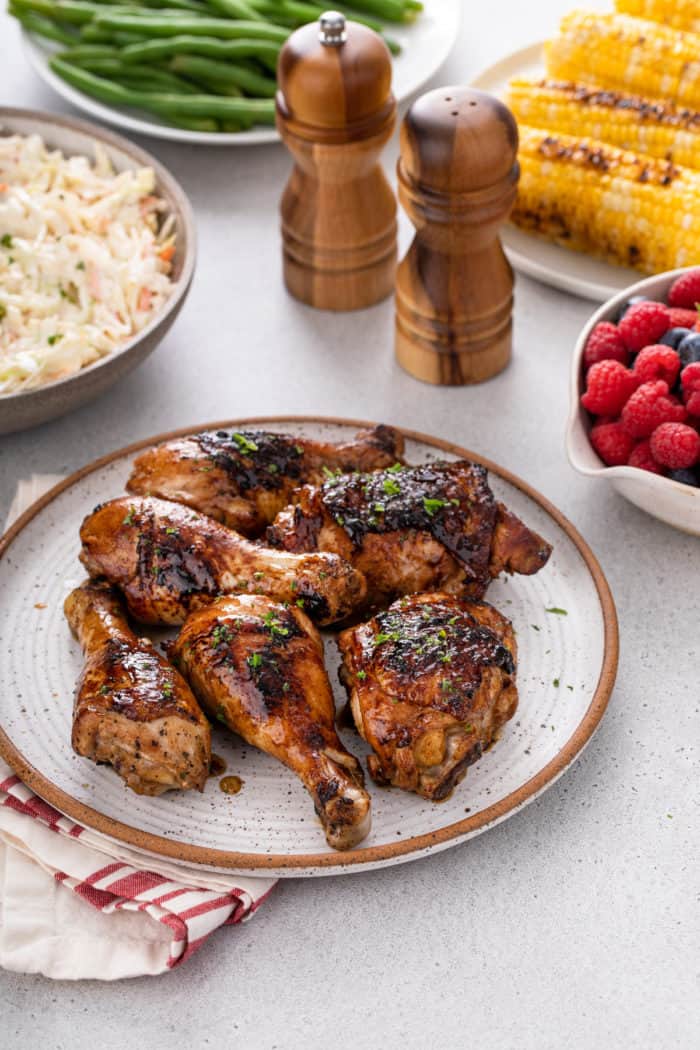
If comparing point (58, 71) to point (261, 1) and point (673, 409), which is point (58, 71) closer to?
point (261, 1)

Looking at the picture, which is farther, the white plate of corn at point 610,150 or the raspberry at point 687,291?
the white plate of corn at point 610,150

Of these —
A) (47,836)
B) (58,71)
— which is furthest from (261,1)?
(47,836)

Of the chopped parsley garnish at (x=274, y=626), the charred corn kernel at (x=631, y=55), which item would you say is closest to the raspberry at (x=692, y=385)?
the chopped parsley garnish at (x=274, y=626)

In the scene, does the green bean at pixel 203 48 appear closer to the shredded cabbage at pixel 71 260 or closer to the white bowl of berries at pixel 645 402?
the shredded cabbage at pixel 71 260

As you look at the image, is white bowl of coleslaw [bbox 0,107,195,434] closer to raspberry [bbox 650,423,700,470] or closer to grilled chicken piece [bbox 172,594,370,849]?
grilled chicken piece [bbox 172,594,370,849]

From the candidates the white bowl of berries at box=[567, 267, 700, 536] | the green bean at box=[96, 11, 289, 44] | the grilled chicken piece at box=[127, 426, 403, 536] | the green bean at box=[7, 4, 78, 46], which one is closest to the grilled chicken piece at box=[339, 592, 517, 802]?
the grilled chicken piece at box=[127, 426, 403, 536]

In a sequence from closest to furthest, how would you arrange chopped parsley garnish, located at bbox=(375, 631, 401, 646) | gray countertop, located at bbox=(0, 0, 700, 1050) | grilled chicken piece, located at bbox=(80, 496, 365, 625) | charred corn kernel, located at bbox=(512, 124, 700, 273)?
1. gray countertop, located at bbox=(0, 0, 700, 1050)
2. chopped parsley garnish, located at bbox=(375, 631, 401, 646)
3. grilled chicken piece, located at bbox=(80, 496, 365, 625)
4. charred corn kernel, located at bbox=(512, 124, 700, 273)
